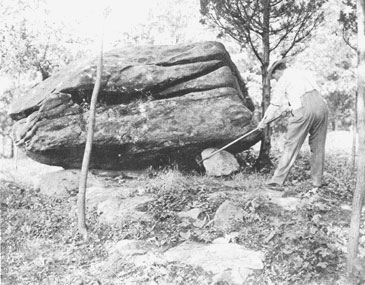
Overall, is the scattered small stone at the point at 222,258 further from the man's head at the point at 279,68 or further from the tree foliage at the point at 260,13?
the tree foliage at the point at 260,13

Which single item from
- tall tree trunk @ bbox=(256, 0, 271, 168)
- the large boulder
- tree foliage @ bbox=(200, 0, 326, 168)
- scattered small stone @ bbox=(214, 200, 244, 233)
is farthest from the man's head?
scattered small stone @ bbox=(214, 200, 244, 233)

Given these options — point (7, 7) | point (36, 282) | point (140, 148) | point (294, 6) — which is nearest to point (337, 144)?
point (294, 6)

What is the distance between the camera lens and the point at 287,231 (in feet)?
16.3

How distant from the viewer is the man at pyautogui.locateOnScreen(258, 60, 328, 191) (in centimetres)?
667

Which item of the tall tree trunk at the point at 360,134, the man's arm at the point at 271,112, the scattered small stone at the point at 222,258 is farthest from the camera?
the man's arm at the point at 271,112

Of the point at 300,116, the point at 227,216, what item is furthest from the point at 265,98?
the point at 227,216

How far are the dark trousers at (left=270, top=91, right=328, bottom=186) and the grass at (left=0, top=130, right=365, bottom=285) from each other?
1.12 feet

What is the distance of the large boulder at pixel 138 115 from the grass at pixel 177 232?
0.69 m

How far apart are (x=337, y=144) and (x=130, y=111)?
14.0m

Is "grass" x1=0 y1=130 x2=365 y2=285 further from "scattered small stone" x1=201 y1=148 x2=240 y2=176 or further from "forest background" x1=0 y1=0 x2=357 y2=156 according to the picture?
"forest background" x1=0 y1=0 x2=357 y2=156

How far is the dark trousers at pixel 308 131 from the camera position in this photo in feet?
21.8

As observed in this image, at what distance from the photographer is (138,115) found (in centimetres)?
827

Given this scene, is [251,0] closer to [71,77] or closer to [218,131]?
[218,131]

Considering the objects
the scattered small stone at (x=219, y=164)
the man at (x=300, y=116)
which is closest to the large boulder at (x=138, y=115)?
the scattered small stone at (x=219, y=164)
